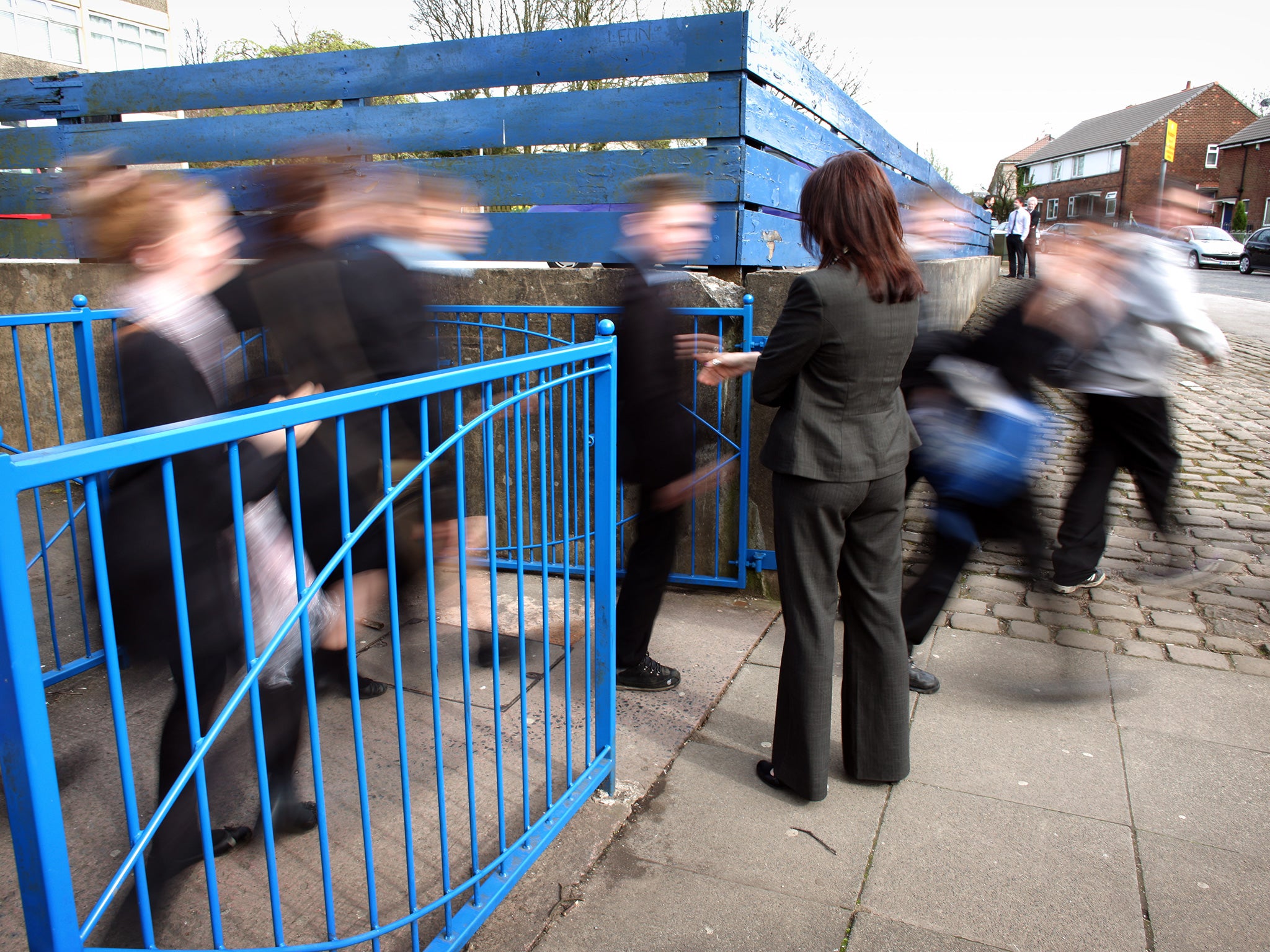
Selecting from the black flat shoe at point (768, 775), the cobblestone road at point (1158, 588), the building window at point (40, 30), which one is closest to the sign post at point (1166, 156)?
Answer: the cobblestone road at point (1158, 588)

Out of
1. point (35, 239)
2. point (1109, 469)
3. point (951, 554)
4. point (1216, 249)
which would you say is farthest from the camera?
point (1216, 249)

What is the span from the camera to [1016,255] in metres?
22.6

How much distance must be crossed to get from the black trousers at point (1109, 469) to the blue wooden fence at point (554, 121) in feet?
4.10

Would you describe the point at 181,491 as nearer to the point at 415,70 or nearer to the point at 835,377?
the point at 835,377

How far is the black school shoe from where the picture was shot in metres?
3.64

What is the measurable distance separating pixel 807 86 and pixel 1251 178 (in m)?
58.6

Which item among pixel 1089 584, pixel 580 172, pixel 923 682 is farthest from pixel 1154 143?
pixel 923 682

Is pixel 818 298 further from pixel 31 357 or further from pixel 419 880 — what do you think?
pixel 31 357

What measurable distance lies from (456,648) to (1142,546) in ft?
13.6

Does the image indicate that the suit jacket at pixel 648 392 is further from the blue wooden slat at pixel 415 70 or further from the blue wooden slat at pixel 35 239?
the blue wooden slat at pixel 35 239

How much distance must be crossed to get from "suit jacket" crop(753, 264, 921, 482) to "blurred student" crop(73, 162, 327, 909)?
1.34 meters

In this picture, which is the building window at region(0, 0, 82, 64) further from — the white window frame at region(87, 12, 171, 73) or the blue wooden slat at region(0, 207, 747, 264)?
the blue wooden slat at region(0, 207, 747, 264)

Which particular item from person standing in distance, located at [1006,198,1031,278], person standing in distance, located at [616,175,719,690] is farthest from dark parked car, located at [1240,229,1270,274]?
person standing in distance, located at [616,175,719,690]

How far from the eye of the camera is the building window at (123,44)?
2917 centimetres
